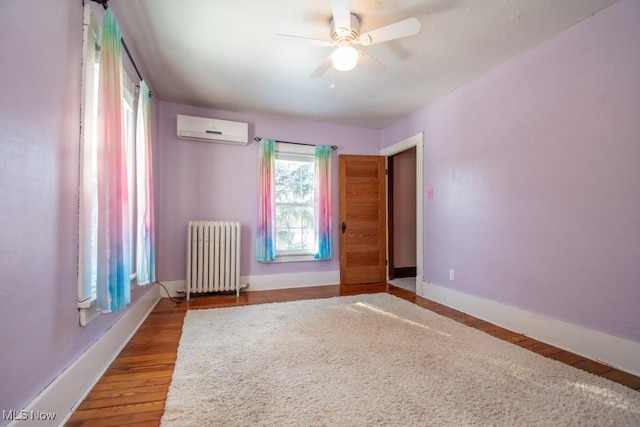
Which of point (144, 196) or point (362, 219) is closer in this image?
point (144, 196)

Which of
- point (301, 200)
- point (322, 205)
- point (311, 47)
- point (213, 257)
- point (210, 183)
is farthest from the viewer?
point (301, 200)

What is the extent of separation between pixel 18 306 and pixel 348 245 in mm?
3655

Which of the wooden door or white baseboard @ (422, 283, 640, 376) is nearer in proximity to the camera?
white baseboard @ (422, 283, 640, 376)

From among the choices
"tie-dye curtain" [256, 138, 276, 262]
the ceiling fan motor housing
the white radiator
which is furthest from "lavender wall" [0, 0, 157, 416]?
"tie-dye curtain" [256, 138, 276, 262]

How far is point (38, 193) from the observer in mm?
1154

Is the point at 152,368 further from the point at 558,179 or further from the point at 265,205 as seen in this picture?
the point at 558,179

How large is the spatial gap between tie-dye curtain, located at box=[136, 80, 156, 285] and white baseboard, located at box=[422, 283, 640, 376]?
3.25m

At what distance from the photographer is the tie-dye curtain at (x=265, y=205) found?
12.8ft

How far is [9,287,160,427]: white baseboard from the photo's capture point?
3.68 ft

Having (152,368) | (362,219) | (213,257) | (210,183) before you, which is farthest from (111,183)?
(362,219)

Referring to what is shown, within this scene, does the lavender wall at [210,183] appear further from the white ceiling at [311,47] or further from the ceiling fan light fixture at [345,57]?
the ceiling fan light fixture at [345,57]

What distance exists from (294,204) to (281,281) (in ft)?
3.92

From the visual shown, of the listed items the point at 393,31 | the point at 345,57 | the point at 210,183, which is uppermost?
the point at 393,31

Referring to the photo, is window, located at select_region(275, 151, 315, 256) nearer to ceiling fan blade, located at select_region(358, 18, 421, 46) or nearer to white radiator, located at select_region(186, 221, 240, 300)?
white radiator, located at select_region(186, 221, 240, 300)
